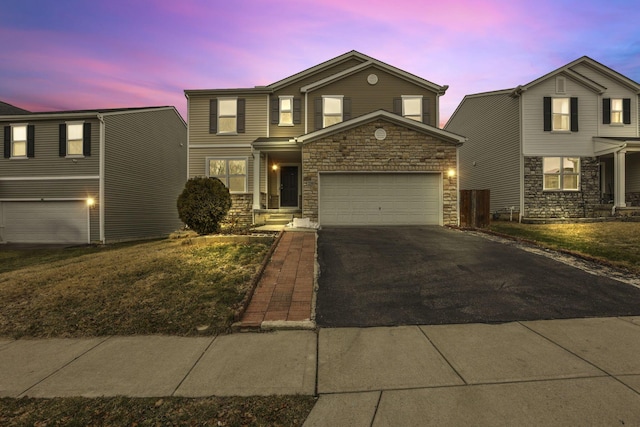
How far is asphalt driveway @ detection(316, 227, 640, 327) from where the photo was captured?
4.87m

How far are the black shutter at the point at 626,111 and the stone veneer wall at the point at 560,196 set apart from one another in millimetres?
2793

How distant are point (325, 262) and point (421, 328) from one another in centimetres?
329

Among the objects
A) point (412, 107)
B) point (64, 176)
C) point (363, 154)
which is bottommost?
point (64, 176)

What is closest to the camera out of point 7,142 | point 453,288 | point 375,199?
point 453,288

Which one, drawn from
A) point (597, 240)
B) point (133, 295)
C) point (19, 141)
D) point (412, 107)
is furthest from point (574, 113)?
point (19, 141)

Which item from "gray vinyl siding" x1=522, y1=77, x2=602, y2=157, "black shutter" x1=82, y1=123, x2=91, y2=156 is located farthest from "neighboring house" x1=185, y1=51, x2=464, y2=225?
"black shutter" x1=82, y1=123, x2=91, y2=156

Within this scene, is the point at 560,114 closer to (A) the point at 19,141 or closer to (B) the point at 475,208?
(B) the point at 475,208

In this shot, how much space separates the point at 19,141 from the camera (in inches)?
639

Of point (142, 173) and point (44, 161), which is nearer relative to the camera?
point (44, 161)

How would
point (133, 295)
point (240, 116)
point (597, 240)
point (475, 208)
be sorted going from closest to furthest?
point (133, 295) → point (597, 240) → point (475, 208) → point (240, 116)

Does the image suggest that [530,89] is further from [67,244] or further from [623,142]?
[67,244]

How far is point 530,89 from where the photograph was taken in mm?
16031

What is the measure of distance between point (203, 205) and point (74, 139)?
10686mm

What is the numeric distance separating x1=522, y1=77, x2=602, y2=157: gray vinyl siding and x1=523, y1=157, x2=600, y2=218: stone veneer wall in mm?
579
